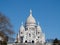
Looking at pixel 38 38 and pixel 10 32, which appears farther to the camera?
pixel 38 38

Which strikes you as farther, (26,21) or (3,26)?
(26,21)

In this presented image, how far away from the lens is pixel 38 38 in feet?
342

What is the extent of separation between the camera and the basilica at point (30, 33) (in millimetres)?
Answer: 101250

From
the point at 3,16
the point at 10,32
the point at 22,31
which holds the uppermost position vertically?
the point at 22,31

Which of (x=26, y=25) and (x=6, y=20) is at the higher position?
(x=26, y=25)

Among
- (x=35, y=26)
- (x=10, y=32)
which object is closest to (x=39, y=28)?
(x=35, y=26)

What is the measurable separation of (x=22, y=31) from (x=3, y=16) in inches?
2689

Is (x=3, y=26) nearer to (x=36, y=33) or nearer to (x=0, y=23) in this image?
(x=0, y=23)

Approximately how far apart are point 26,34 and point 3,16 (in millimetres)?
65867

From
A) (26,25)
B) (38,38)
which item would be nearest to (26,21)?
(26,25)

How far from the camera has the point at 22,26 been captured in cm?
10662

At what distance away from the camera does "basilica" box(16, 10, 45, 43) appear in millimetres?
101250

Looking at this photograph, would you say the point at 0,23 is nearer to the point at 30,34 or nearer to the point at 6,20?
the point at 6,20

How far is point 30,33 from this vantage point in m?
102
